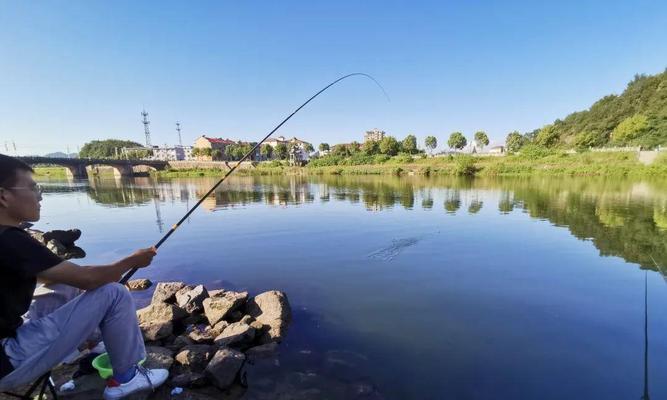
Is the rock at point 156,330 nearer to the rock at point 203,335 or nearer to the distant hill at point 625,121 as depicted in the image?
the rock at point 203,335

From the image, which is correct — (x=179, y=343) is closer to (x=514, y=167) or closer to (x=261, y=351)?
(x=261, y=351)

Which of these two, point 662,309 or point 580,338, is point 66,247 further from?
Result: point 662,309

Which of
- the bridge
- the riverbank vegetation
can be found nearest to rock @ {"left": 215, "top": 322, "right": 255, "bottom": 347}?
the riverbank vegetation

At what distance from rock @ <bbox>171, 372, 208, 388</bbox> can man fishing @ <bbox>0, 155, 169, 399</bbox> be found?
1561 mm

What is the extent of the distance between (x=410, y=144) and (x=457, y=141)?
1465 cm

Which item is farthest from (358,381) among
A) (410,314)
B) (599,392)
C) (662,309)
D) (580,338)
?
(662,309)

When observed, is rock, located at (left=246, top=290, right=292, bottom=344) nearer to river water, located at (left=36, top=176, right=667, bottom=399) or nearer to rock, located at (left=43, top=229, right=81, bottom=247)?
river water, located at (left=36, top=176, right=667, bottom=399)

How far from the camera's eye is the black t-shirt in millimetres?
2211

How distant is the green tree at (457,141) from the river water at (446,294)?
8828 cm

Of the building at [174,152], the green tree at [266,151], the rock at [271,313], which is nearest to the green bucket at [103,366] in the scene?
the rock at [271,313]

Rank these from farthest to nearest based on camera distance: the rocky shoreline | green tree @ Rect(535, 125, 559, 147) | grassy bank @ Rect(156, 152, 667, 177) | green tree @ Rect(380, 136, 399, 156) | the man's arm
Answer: green tree @ Rect(380, 136, 399, 156) → green tree @ Rect(535, 125, 559, 147) → grassy bank @ Rect(156, 152, 667, 177) → the rocky shoreline → the man's arm

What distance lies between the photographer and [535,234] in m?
13.2

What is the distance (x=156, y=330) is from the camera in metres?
5.44

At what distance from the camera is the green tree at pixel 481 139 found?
107 m
